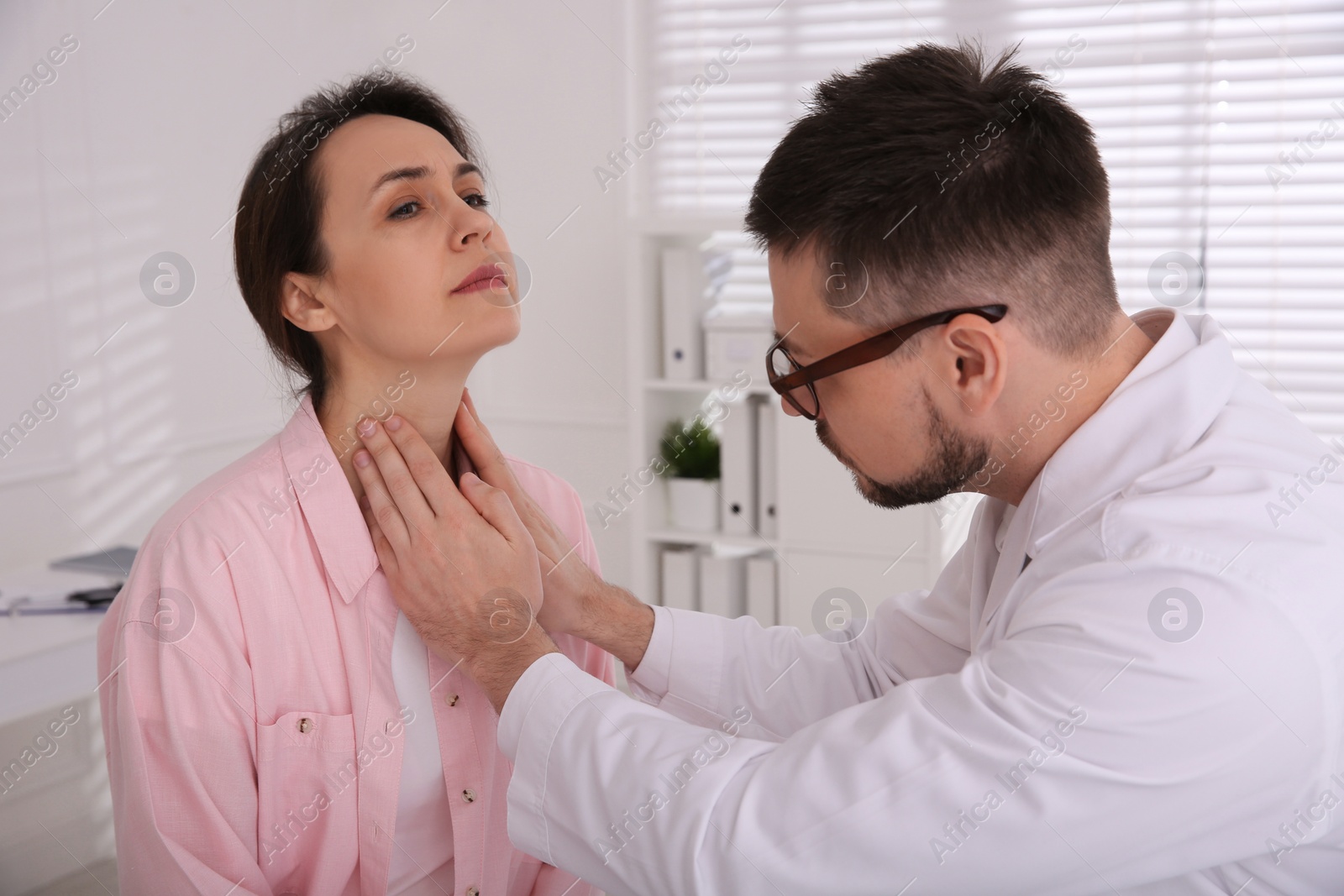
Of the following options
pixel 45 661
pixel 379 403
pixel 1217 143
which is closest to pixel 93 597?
pixel 45 661

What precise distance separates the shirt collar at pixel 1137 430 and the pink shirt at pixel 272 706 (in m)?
0.81

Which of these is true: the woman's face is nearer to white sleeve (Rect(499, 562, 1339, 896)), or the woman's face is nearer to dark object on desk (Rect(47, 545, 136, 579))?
white sleeve (Rect(499, 562, 1339, 896))

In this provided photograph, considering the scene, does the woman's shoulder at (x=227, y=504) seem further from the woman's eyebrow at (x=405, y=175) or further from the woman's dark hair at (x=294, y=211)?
the woman's eyebrow at (x=405, y=175)

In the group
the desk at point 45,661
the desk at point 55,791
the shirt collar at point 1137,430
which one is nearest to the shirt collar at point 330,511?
the desk at point 45,661

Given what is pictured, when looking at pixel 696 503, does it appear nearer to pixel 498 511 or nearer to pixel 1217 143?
pixel 1217 143

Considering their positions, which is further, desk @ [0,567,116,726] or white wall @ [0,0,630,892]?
white wall @ [0,0,630,892]

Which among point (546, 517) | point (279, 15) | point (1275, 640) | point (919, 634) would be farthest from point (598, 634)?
point (279, 15)

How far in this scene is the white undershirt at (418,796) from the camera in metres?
1.40

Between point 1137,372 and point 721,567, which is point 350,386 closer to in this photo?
point 1137,372

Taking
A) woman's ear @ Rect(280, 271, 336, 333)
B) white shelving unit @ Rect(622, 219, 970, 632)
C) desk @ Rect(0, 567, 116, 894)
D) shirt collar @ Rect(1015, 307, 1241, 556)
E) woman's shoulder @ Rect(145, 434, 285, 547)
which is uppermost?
woman's ear @ Rect(280, 271, 336, 333)

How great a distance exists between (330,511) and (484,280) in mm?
382

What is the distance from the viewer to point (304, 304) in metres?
1.50

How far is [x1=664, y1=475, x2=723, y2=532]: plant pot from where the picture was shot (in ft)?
12.5

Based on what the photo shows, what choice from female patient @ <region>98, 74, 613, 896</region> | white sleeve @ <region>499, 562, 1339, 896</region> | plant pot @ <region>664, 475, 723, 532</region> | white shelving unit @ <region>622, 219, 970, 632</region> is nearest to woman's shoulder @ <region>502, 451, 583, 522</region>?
female patient @ <region>98, 74, 613, 896</region>
